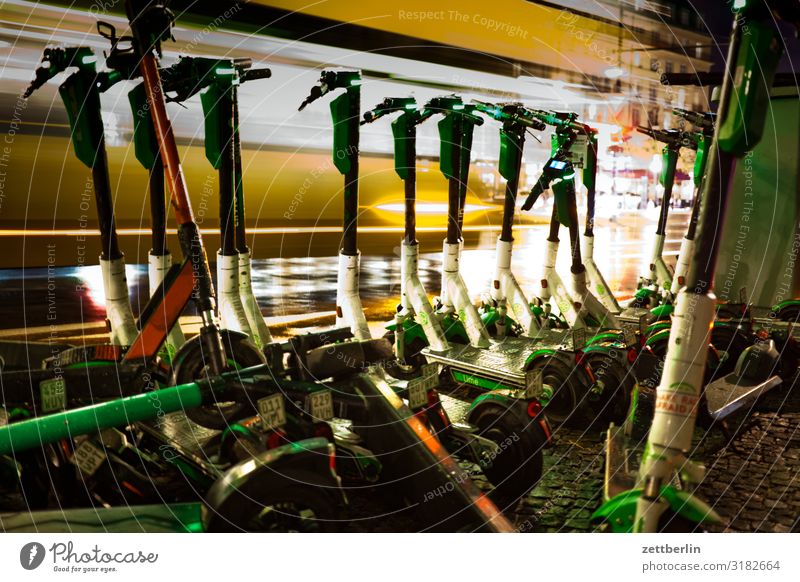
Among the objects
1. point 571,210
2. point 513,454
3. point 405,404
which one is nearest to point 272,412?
point 405,404

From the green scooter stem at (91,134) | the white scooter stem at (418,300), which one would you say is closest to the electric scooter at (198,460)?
the green scooter stem at (91,134)

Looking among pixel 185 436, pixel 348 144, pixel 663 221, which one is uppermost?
pixel 348 144

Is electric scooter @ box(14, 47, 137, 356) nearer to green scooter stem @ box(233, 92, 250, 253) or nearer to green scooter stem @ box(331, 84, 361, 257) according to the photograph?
green scooter stem @ box(233, 92, 250, 253)

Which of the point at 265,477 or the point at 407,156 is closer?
the point at 265,477

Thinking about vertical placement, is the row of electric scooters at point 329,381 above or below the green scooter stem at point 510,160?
below

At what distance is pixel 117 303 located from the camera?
19.3 feet

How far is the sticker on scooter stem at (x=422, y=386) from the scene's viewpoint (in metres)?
4.13

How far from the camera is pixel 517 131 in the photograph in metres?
7.76

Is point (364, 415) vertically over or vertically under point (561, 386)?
over

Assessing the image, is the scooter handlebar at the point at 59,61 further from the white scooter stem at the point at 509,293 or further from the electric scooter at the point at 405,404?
the white scooter stem at the point at 509,293

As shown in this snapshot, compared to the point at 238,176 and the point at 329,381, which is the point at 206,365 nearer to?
the point at 329,381

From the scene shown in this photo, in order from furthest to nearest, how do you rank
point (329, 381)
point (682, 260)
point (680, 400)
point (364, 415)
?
1. point (682, 260)
2. point (329, 381)
3. point (364, 415)
4. point (680, 400)

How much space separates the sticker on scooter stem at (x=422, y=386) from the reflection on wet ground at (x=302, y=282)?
3835 millimetres

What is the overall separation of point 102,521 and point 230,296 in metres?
3.13
